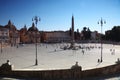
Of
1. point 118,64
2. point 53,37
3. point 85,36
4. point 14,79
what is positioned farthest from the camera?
point 53,37

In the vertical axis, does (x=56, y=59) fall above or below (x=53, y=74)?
below

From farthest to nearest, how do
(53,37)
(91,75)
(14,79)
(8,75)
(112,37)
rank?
(53,37) → (112,37) → (91,75) → (8,75) → (14,79)

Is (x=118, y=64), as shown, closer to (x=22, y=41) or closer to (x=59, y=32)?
(x=22, y=41)

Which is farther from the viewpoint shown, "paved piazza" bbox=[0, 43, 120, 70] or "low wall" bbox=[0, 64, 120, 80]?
"paved piazza" bbox=[0, 43, 120, 70]

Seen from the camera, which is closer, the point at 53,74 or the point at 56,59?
the point at 53,74

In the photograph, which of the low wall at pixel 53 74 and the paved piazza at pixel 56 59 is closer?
the low wall at pixel 53 74

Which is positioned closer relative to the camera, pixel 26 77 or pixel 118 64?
pixel 26 77

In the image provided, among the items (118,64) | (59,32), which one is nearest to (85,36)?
(59,32)

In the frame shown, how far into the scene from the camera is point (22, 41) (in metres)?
130

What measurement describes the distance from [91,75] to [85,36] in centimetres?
13196

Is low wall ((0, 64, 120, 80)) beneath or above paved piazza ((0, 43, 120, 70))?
above

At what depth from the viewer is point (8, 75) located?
15617 mm

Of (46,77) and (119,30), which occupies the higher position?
(119,30)

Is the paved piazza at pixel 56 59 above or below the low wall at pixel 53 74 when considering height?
below
